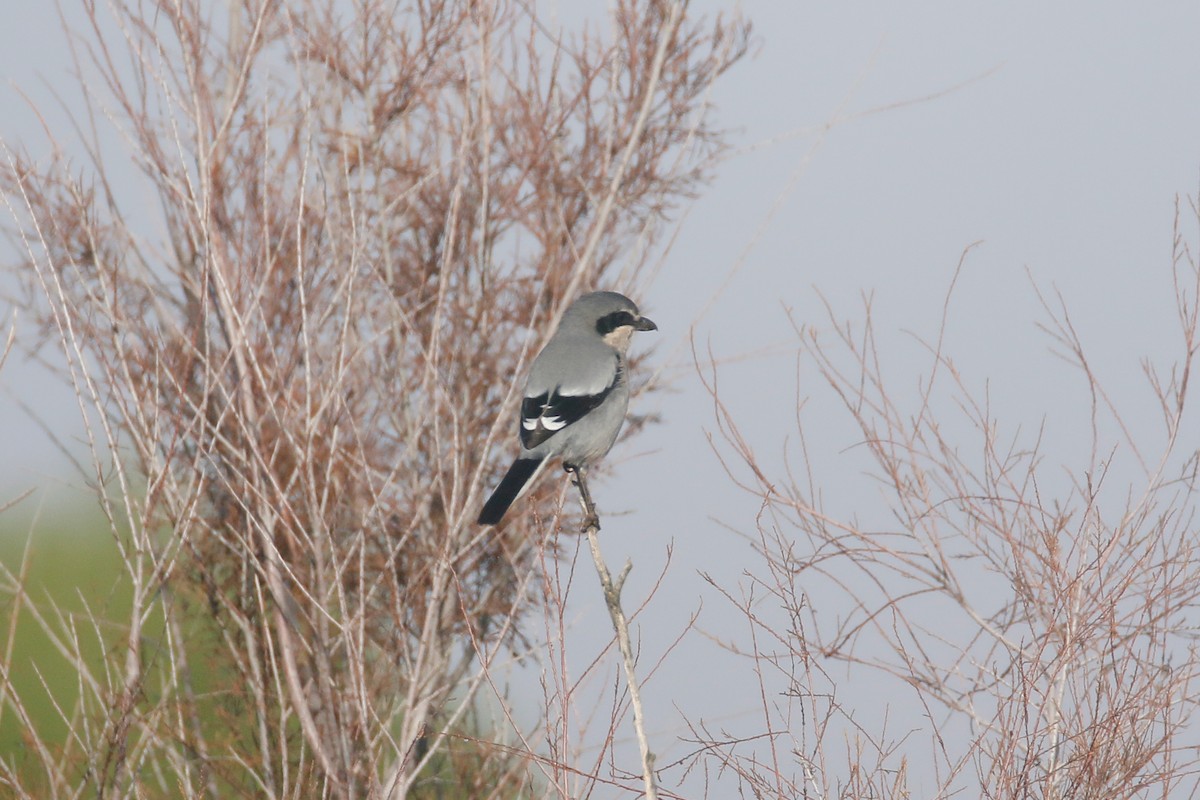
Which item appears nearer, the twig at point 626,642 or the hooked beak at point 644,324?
the twig at point 626,642

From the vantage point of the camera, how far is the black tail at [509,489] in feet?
13.9

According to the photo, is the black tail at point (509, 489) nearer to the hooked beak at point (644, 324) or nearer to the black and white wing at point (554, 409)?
the black and white wing at point (554, 409)

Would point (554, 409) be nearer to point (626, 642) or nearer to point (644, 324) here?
point (644, 324)

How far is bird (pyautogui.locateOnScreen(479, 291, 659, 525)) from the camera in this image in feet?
14.6

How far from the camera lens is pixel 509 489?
433 cm

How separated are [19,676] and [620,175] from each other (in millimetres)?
5634

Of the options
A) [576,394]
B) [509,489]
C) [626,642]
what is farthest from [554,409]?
[626,642]

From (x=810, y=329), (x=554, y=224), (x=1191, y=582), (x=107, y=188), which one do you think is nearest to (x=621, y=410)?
(x=810, y=329)

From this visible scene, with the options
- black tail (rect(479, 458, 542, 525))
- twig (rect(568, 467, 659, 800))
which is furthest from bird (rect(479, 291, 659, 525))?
twig (rect(568, 467, 659, 800))

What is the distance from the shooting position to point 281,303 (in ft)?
20.1

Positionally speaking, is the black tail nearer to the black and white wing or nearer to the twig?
the black and white wing

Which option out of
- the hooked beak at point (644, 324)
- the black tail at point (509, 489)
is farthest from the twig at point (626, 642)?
the hooked beak at point (644, 324)

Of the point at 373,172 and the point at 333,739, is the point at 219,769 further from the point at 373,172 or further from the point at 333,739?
the point at 373,172

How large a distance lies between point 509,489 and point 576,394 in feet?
1.54
